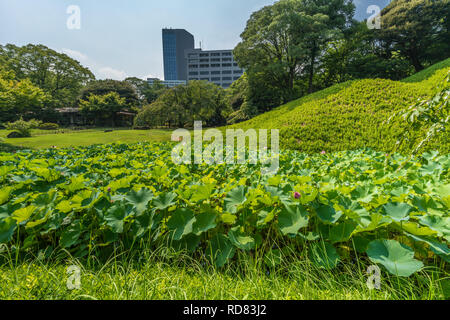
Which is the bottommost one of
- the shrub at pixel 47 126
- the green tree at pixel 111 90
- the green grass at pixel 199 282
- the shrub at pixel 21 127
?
the green grass at pixel 199 282

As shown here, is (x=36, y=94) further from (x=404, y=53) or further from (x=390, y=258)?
(x=404, y=53)

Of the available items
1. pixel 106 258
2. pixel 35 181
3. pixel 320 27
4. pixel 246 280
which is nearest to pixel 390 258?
pixel 246 280

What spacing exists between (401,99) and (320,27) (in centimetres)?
878

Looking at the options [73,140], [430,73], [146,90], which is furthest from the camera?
[146,90]

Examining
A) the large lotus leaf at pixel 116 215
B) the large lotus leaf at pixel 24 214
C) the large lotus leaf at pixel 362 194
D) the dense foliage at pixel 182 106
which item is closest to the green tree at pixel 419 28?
the dense foliage at pixel 182 106

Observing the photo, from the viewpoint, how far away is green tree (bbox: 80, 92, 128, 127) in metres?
25.2

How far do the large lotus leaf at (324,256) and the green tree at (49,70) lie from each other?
2995 cm

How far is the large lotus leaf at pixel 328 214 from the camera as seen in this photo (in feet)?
3.58

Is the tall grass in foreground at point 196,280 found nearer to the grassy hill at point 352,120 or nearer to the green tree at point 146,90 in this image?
the grassy hill at point 352,120

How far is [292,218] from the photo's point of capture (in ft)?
3.82

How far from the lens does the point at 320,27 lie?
13219 millimetres

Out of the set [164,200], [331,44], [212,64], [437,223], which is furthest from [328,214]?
[212,64]

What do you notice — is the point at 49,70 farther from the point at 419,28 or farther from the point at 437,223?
the point at 419,28

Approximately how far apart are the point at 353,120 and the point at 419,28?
48.1ft
